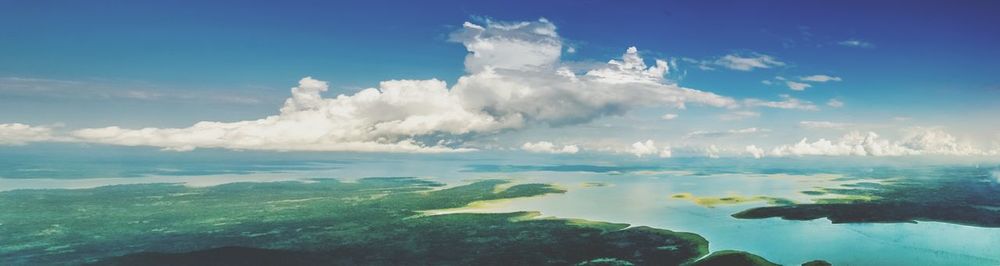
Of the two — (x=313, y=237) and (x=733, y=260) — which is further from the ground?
(x=313, y=237)

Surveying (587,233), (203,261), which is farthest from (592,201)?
(203,261)

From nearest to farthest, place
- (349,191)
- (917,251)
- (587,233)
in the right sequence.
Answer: (917,251) → (587,233) → (349,191)

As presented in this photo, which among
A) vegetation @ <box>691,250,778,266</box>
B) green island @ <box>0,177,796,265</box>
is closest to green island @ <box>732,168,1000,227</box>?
vegetation @ <box>691,250,778,266</box>

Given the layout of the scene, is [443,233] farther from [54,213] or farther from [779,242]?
[54,213]

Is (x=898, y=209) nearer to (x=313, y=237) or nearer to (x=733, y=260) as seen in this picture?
(x=733, y=260)

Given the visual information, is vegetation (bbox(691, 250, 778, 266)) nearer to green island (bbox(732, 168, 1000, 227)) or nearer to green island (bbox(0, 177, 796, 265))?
green island (bbox(0, 177, 796, 265))

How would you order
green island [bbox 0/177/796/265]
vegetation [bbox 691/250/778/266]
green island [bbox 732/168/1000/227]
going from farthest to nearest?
green island [bbox 732/168/1000/227] → green island [bbox 0/177/796/265] → vegetation [bbox 691/250/778/266]

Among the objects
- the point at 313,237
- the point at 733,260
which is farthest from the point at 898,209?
the point at 313,237

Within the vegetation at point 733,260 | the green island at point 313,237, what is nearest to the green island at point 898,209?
the vegetation at point 733,260
